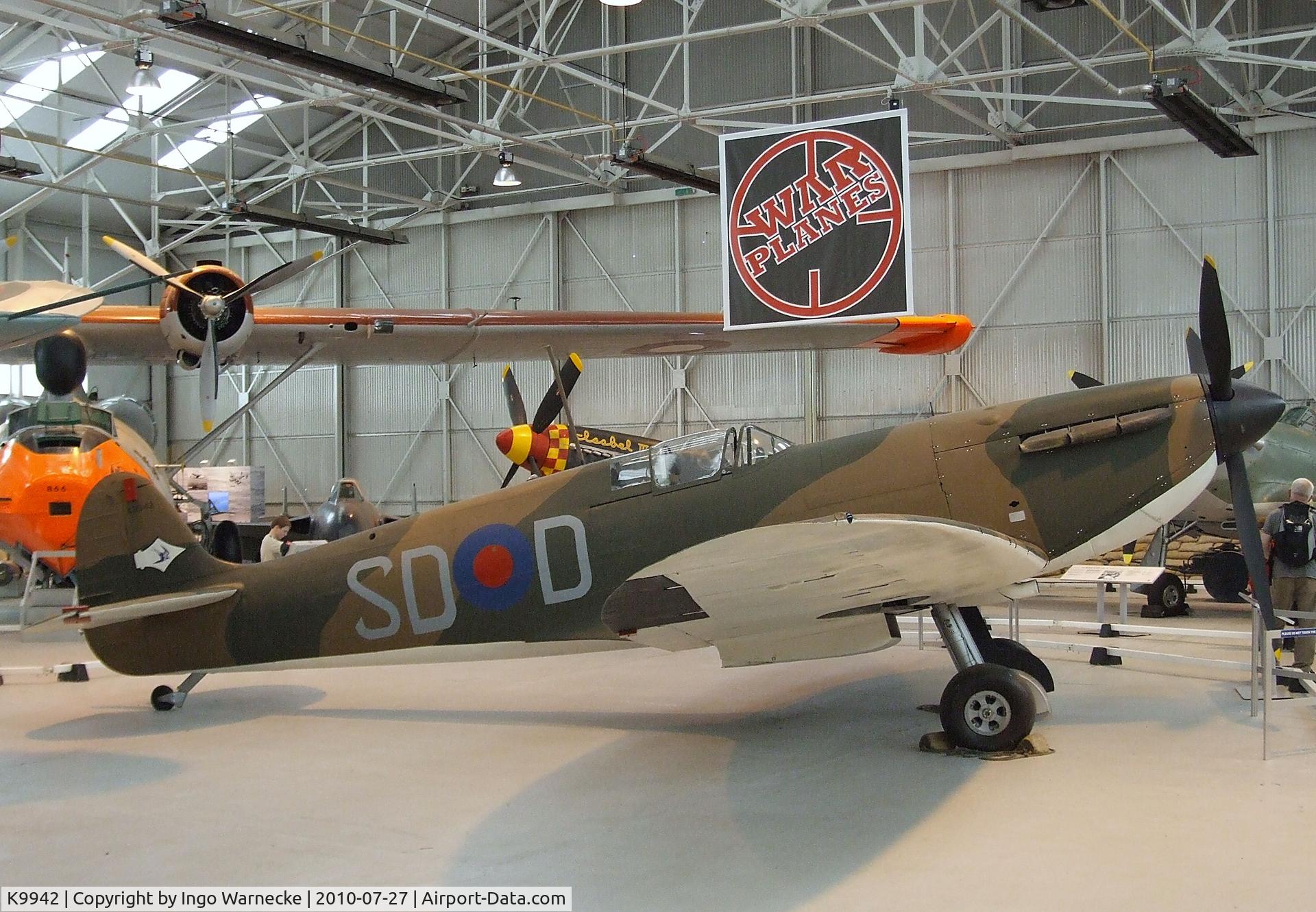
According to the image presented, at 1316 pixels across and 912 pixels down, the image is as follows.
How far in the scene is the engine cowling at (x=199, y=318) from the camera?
10.4m

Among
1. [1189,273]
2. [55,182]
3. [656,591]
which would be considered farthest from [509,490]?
[55,182]

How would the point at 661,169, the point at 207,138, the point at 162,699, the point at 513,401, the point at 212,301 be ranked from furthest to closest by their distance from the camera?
the point at 207,138, the point at 513,401, the point at 661,169, the point at 212,301, the point at 162,699

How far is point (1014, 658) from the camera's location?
6.81 meters

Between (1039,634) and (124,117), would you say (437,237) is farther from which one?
(1039,634)

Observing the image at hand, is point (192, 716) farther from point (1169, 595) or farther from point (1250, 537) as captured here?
point (1169, 595)

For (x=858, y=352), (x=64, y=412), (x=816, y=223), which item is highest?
(x=816, y=223)

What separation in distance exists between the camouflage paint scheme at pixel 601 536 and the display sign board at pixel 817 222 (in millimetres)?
2367

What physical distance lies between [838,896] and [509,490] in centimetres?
370

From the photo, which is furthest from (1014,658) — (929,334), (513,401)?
(513,401)

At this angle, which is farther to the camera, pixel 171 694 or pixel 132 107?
pixel 132 107

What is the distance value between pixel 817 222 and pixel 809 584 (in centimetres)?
425

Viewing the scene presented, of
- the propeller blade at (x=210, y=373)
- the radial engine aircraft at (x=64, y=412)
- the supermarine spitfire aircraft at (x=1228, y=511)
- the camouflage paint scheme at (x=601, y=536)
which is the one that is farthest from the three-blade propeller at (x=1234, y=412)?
the propeller blade at (x=210, y=373)

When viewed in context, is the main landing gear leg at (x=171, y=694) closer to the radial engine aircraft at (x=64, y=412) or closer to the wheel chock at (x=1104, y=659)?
the radial engine aircraft at (x=64, y=412)

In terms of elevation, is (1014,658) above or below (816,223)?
below
